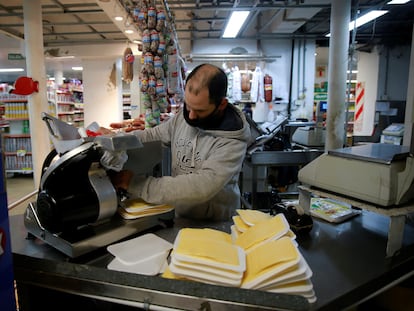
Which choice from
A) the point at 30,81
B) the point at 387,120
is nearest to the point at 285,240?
the point at 30,81

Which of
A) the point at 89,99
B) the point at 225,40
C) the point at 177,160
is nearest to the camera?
the point at 177,160

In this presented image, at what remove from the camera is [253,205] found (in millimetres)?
3457

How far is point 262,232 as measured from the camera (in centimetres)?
100

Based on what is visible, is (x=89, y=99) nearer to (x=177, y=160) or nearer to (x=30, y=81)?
(x=30, y=81)

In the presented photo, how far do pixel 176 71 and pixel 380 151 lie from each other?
79.2 inches

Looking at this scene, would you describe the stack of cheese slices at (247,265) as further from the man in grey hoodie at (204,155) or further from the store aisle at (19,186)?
the store aisle at (19,186)

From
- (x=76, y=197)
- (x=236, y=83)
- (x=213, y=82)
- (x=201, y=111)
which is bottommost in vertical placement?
(x=76, y=197)

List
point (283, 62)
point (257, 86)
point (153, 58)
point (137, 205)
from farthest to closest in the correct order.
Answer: point (283, 62) < point (257, 86) < point (153, 58) < point (137, 205)

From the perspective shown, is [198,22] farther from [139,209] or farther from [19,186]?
[139,209]

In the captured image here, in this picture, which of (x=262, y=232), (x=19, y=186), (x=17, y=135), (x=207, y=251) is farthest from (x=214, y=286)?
(x=17, y=135)

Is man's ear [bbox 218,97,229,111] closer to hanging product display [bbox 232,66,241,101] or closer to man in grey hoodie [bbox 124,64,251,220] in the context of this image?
man in grey hoodie [bbox 124,64,251,220]

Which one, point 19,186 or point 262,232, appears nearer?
point 262,232

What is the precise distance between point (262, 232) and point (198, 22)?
631 cm

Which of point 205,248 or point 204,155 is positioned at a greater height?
point 204,155
